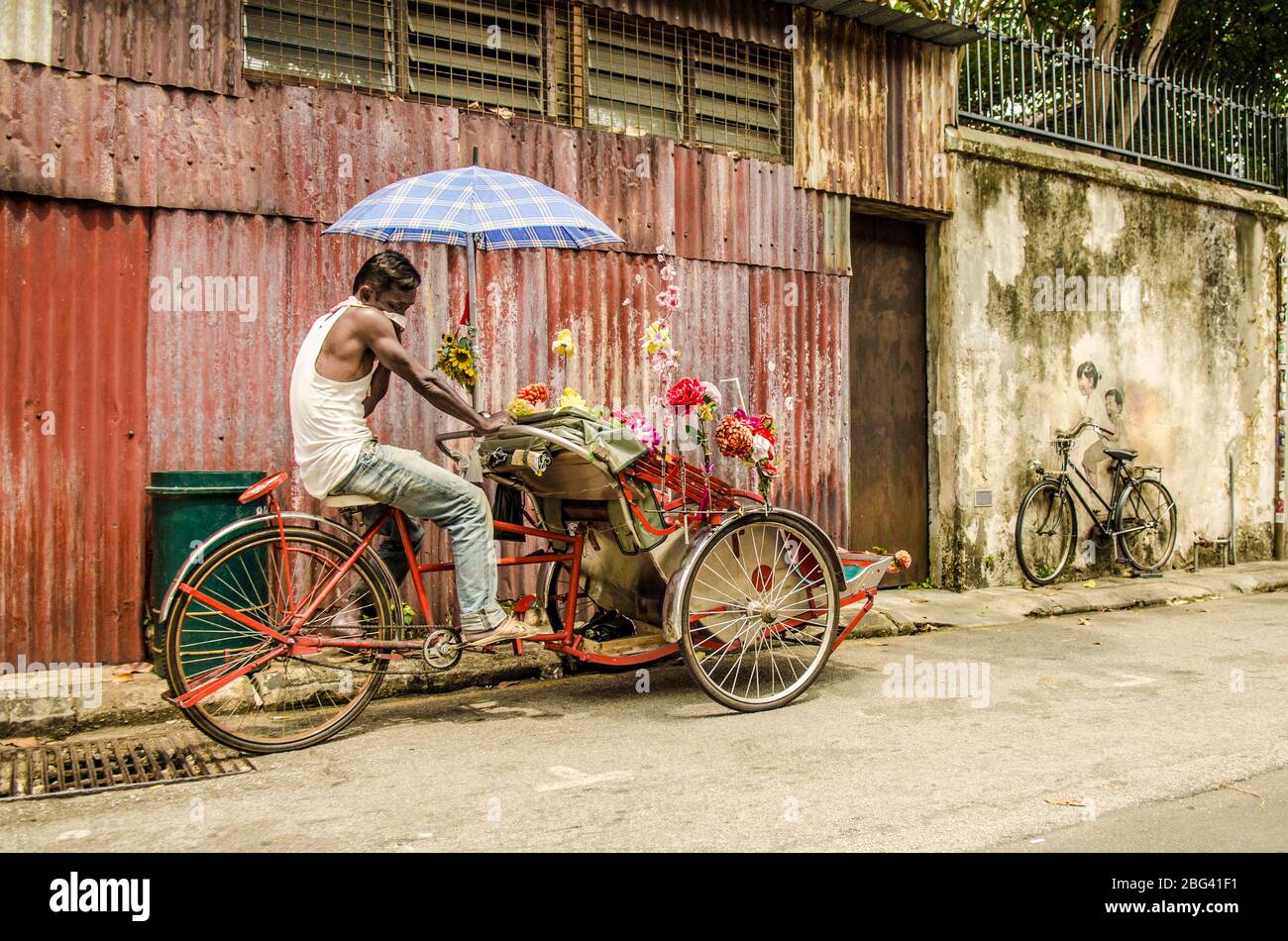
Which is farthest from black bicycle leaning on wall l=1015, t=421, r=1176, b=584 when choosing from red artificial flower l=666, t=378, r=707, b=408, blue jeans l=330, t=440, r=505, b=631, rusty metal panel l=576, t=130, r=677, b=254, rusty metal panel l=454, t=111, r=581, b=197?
blue jeans l=330, t=440, r=505, b=631

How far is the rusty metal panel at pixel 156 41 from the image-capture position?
5.98 meters

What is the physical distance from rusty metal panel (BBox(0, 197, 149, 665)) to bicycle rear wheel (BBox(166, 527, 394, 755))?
3.70 feet

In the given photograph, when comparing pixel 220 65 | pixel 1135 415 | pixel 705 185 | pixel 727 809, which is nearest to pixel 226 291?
pixel 220 65

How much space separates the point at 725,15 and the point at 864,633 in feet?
15.5

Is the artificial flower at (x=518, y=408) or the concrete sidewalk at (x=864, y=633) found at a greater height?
the artificial flower at (x=518, y=408)

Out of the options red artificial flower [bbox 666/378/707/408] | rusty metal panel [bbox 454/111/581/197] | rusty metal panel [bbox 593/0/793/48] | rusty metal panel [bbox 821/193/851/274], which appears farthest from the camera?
rusty metal panel [bbox 821/193/851/274]

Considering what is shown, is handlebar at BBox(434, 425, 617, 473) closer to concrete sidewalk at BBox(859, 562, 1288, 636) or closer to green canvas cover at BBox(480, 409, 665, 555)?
green canvas cover at BBox(480, 409, 665, 555)

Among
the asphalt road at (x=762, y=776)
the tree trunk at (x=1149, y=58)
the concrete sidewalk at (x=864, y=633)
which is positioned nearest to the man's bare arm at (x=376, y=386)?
the concrete sidewalk at (x=864, y=633)

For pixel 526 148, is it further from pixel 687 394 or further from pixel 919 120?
pixel 919 120

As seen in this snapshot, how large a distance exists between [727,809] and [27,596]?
4.03m

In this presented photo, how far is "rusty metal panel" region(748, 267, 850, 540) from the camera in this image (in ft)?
28.3

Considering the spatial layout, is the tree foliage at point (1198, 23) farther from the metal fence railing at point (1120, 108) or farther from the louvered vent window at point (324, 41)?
the louvered vent window at point (324, 41)

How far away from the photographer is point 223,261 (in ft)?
21.0

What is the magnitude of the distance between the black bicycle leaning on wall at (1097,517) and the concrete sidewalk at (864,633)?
271 mm
